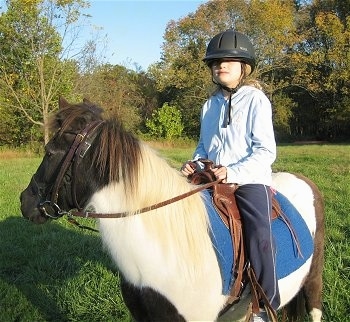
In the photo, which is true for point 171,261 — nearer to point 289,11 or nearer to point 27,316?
point 27,316

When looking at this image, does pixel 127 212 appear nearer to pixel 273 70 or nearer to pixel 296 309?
pixel 296 309

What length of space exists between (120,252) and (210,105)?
1.38 metres

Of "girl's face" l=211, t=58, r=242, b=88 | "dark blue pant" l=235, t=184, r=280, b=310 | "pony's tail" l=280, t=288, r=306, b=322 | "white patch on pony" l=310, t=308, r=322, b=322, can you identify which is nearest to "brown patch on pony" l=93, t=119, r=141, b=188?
"dark blue pant" l=235, t=184, r=280, b=310

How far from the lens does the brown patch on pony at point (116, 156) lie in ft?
8.03

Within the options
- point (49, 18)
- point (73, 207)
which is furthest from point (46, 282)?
point (49, 18)

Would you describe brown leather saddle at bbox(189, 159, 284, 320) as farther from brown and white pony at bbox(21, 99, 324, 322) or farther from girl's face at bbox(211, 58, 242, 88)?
girl's face at bbox(211, 58, 242, 88)

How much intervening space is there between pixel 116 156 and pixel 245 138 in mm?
966

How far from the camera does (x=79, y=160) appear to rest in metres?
2.45

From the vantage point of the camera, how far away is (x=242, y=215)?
2777 mm

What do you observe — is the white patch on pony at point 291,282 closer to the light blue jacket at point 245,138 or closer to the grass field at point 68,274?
the light blue jacket at point 245,138

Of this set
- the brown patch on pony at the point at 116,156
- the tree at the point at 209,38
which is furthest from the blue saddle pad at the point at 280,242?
the tree at the point at 209,38

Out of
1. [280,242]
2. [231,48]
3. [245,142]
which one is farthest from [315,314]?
[231,48]

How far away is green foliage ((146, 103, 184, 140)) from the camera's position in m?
36.7

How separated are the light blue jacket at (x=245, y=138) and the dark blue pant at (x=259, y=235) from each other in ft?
0.42
